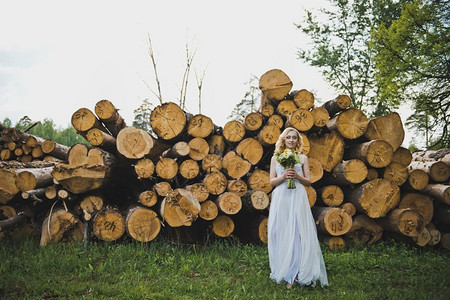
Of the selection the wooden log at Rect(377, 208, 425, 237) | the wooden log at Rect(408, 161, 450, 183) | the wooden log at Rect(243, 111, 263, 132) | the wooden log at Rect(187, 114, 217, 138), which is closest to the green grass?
the wooden log at Rect(377, 208, 425, 237)

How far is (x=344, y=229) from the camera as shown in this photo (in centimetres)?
479

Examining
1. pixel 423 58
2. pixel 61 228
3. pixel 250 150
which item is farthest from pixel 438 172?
pixel 423 58

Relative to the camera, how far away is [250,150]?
5.26 metres

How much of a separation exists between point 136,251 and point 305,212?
2.18 m

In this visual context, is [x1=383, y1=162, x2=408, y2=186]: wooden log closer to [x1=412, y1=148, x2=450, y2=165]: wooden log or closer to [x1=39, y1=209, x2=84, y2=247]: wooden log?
[x1=412, y1=148, x2=450, y2=165]: wooden log

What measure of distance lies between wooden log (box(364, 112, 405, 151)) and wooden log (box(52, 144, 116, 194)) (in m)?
4.02

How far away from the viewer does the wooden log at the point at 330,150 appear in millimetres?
5277

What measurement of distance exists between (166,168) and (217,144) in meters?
0.97

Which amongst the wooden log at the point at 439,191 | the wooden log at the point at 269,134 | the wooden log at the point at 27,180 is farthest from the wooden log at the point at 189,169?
the wooden log at the point at 439,191

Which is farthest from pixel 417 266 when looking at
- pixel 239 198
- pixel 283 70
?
pixel 283 70

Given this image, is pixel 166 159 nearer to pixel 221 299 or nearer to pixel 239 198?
pixel 239 198

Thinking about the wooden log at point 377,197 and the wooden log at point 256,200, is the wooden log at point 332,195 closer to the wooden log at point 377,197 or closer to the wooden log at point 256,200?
the wooden log at point 377,197

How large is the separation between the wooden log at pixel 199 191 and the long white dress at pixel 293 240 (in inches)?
44.0

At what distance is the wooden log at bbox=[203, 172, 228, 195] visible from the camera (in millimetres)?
4797
